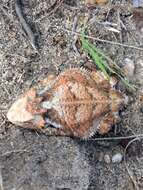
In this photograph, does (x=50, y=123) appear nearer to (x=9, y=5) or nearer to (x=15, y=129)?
(x=15, y=129)

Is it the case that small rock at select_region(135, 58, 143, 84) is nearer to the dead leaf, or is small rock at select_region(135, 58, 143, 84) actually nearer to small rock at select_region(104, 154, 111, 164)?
the dead leaf

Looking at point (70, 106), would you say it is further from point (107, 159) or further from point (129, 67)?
point (129, 67)

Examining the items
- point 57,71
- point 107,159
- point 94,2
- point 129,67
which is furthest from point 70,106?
point 94,2

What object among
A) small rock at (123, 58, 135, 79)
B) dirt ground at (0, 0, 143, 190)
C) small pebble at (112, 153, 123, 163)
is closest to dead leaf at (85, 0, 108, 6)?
dirt ground at (0, 0, 143, 190)

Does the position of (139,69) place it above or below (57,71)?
below

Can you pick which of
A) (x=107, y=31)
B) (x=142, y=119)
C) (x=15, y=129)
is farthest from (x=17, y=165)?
(x=107, y=31)

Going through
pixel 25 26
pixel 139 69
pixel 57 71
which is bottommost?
pixel 139 69

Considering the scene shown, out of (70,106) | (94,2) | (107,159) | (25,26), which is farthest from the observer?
(94,2)
